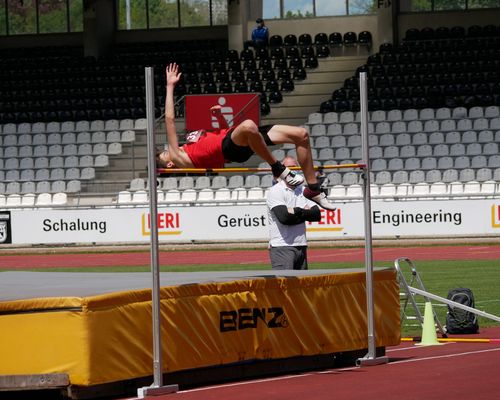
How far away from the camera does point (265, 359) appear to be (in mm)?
10391

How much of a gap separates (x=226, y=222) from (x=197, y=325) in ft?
71.5

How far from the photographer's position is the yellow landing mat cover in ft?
28.9

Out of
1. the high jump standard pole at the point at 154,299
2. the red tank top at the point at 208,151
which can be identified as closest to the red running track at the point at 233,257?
the red tank top at the point at 208,151

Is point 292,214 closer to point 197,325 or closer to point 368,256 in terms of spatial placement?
point 368,256

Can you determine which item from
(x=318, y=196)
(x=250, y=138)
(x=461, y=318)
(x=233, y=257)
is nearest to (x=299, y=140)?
(x=250, y=138)

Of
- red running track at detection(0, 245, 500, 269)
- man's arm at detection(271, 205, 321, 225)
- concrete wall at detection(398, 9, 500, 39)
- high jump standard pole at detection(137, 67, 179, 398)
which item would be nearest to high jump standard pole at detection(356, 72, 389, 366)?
man's arm at detection(271, 205, 321, 225)

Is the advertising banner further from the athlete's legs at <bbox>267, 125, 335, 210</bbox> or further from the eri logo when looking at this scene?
A: the athlete's legs at <bbox>267, 125, 335, 210</bbox>

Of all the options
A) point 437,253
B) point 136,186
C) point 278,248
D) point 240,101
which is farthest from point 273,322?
point 240,101

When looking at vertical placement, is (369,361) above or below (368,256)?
below

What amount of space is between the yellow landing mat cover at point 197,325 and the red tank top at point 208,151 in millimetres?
1067

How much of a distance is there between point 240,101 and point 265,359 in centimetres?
2800

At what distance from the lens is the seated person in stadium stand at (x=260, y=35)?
4047 cm

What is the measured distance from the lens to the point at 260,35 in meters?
40.5

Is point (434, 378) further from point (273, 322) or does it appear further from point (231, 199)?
point (231, 199)
